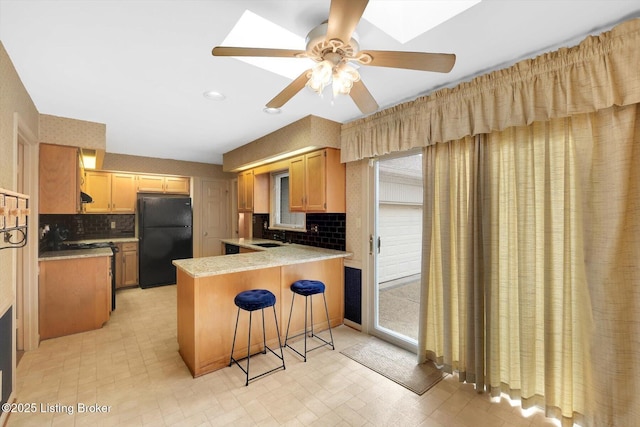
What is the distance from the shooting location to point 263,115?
297cm

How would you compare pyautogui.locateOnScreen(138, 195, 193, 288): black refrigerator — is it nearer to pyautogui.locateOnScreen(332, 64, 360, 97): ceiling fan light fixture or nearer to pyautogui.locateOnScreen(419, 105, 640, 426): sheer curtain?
pyautogui.locateOnScreen(419, 105, 640, 426): sheer curtain

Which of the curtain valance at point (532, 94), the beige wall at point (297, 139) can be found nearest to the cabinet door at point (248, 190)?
the beige wall at point (297, 139)

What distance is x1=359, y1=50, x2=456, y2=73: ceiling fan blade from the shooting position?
4.04ft

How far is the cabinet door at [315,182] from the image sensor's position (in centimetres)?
319

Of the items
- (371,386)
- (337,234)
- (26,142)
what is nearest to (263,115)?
(337,234)

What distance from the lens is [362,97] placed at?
66.3 inches

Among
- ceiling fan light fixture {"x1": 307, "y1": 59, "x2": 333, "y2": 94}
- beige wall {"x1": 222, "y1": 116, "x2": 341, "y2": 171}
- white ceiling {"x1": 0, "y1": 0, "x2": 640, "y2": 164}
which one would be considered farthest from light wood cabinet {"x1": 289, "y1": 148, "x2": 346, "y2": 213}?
ceiling fan light fixture {"x1": 307, "y1": 59, "x2": 333, "y2": 94}

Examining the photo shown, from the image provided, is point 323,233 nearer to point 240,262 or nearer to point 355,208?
point 355,208

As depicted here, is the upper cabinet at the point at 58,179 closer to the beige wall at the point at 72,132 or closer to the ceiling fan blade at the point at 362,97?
the beige wall at the point at 72,132

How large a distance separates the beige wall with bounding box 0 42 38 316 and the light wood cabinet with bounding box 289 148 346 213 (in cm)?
250

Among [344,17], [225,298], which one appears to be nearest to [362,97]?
[344,17]

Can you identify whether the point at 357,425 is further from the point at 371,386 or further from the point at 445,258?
the point at 445,258

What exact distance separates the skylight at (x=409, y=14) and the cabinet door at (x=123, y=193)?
5086mm

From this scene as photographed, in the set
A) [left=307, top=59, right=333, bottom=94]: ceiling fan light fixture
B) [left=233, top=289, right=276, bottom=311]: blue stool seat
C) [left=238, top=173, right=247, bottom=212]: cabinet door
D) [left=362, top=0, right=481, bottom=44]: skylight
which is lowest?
[left=233, top=289, right=276, bottom=311]: blue stool seat
